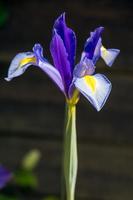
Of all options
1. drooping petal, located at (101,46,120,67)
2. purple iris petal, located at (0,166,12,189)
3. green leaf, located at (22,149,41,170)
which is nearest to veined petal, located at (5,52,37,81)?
drooping petal, located at (101,46,120,67)

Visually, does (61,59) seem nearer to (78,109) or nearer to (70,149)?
(70,149)

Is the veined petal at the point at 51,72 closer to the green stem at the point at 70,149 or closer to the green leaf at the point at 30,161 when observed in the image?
the green stem at the point at 70,149

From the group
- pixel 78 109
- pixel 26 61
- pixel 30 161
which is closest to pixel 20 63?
pixel 26 61

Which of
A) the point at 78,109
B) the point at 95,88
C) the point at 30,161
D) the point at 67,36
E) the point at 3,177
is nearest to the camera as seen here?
the point at 95,88

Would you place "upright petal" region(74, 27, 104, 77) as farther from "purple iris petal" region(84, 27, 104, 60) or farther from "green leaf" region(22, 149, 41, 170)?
"green leaf" region(22, 149, 41, 170)

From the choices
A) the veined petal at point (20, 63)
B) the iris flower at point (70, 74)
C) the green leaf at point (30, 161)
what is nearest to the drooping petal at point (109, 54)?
the iris flower at point (70, 74)

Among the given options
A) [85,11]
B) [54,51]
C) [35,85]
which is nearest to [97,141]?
[35,85]

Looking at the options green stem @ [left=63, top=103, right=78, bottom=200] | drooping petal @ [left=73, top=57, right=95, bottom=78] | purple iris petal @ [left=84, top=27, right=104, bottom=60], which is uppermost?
purple iris petal @ [left=84, top=27, right=104, bottom=60]
